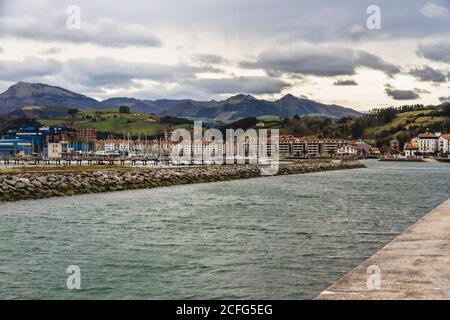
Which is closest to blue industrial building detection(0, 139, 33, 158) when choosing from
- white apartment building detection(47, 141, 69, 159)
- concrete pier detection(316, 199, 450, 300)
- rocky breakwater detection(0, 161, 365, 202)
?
Answer: white apartment building detection(47, 141, 69, 159)

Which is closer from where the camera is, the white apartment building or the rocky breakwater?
the rocky breakwater

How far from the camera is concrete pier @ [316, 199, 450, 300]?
690 centimetres

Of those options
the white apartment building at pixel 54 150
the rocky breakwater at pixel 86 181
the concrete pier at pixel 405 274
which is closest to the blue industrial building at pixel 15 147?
the white apartment building at pixel 54 150

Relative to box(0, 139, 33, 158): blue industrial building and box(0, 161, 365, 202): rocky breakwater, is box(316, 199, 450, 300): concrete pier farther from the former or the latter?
box(0, 139, 33, 158): blue industrial building

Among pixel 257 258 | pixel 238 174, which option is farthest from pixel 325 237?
pixel 238 174

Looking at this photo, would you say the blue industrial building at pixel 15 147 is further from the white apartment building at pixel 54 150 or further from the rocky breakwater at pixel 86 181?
the rocky breakwater at pixel 86 181

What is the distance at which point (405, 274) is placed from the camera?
26.4 feet

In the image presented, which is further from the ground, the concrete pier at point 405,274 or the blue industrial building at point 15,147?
the blue industrial building at point 15,147

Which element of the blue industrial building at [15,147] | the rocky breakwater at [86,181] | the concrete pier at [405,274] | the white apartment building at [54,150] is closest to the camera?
the concrete pier at [405,274]

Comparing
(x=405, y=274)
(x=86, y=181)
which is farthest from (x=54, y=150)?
(x=405, y=274)

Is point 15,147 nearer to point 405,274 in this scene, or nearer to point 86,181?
point 86,181

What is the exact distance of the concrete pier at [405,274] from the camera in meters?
6.90

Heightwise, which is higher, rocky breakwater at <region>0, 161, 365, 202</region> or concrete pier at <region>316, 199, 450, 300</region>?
concrete pier at <region>316, 199, 450, 300</region>
